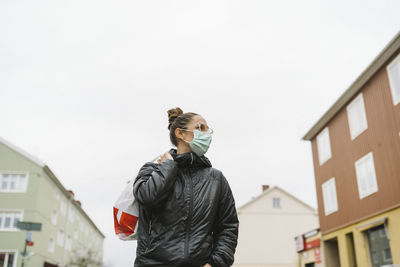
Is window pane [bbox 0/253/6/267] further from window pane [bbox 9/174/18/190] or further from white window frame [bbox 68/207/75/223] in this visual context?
white window frame [bbox 68/207/75/223]

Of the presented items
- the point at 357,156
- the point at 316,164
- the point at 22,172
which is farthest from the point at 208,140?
the point at 22,172

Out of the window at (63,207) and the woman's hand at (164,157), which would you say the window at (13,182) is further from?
the woman's hand at (164,157)

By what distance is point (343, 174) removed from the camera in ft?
67.6

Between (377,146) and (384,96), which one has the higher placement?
(384,96)

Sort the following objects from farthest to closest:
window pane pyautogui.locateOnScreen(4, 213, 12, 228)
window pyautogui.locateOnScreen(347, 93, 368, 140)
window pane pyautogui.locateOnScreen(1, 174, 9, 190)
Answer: window pane pyautogui.locateOnScreen(1, 174, 9, 190) → window pane pyautogui.locateOnScreen(4, 213, 12, 228) → window pyautogui.locateOnScreen(347, 93, 368, 140)

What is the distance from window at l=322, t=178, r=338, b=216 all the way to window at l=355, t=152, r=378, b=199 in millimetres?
2882

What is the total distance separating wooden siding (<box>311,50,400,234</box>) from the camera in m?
16.2

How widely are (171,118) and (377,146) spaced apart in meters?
16.2

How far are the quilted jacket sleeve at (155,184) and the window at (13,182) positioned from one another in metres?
33.3

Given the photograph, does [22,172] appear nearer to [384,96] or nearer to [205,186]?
[384,96]

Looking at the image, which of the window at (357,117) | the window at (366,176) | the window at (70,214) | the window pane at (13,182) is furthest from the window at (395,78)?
the window at (70,214)

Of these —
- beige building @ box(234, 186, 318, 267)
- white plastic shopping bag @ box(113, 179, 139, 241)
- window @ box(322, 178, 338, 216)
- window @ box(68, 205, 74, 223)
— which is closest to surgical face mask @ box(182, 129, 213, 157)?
white plastic shopping bag @ box(113, 179, 139, 241)

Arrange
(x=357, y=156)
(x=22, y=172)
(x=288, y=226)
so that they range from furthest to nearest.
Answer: (x=288, y=226) < (x=22, y=172) < (x=357, y=156)

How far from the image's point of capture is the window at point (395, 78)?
16.0 meters
